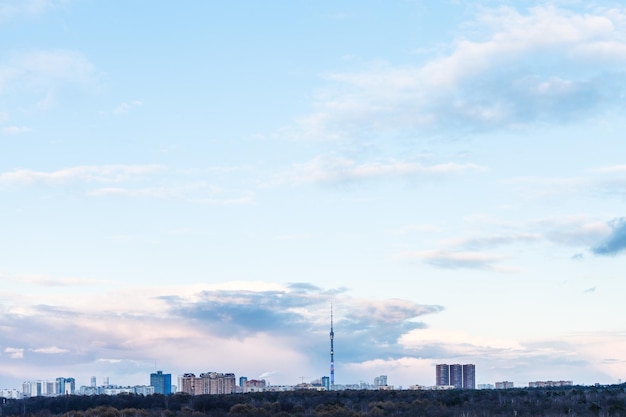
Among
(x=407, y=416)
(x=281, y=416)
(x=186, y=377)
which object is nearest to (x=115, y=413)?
(x=281, y=416)

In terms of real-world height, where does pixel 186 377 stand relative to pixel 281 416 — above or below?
below

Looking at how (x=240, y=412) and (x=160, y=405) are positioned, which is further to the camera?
(x=160, y=405)

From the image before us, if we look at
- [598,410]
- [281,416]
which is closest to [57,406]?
[281,416]

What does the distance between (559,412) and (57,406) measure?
42397mm

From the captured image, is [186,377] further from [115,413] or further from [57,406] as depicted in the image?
[115,413]

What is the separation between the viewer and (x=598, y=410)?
47344 millimetres

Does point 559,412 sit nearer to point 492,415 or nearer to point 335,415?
point 492,415

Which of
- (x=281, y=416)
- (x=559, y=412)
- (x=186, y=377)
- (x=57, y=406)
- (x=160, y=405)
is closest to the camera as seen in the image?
(x=281, y=416)

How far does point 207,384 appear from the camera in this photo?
521 ft

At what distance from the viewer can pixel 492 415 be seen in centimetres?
4525

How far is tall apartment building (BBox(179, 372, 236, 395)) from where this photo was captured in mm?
157875

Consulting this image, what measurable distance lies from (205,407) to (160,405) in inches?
381

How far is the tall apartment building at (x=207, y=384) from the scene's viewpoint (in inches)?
6216

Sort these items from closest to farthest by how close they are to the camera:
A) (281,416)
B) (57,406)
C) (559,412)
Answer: (281,416), (559,412), (57,406)
